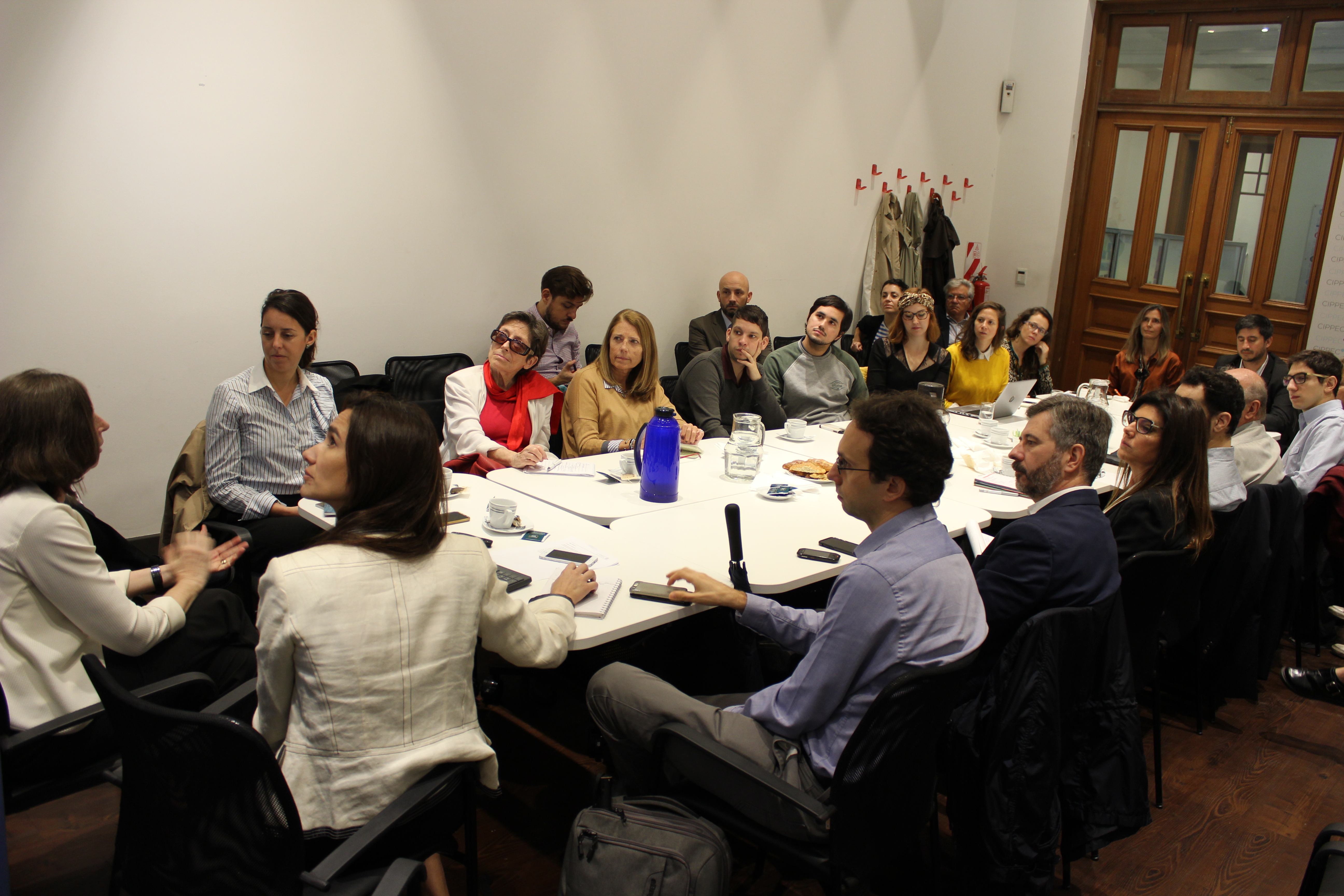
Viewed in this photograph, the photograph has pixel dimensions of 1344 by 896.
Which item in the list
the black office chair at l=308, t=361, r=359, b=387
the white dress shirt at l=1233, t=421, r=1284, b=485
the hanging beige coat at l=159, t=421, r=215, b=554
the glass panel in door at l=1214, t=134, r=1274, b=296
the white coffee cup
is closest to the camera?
the white coffee cup

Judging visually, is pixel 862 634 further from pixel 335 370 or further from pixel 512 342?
pixel 335 370

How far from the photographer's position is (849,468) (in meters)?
1.85

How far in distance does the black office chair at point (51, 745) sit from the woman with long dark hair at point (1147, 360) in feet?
17.3

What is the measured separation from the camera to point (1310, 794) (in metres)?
2.87

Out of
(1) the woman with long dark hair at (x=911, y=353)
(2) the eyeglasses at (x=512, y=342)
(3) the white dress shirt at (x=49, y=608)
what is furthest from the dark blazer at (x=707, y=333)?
(3) the white dress shirt at (x=49, y=608)

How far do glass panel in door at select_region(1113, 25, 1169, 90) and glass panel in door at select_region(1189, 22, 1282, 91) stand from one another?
241 mm

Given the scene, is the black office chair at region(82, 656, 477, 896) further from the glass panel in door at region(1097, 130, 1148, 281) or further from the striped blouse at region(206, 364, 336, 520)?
the glass panel in door at region(1097, 130, 1148, 281)

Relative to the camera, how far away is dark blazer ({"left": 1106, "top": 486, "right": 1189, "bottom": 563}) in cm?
251

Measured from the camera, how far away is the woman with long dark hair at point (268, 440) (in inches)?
121

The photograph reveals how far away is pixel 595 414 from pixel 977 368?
8.32 ft

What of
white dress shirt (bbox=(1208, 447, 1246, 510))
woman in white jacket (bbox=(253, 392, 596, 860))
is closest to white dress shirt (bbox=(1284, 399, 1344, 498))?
white dress shirt (bbox=(1208, 447, 1246, 510))

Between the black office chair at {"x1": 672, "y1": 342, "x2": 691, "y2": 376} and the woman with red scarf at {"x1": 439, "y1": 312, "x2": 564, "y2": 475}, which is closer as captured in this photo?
the woman with red scarf at {"x1": 439, "y1": 312, "x2": 564, "y2": 475}

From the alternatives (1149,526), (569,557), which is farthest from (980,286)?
(569,557)

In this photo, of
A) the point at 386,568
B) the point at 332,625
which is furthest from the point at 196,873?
the point at 386,568
